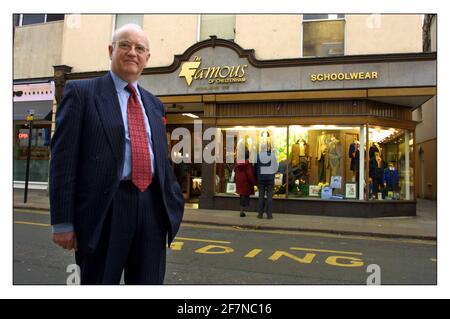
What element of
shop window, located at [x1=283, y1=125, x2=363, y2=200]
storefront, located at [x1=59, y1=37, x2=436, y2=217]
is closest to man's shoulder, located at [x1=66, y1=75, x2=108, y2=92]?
storefront, located at [x1=59, y1=37, x2=436, y2=217]

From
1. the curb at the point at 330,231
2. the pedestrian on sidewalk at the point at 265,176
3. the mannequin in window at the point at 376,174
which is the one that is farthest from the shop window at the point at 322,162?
the curb at the point at 330,231

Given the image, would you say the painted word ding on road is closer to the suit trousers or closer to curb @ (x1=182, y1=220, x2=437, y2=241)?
curb @ (x1=182, y1=220, x2=437, y2=241)

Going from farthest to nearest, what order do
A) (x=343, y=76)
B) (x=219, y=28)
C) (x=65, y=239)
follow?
(x=219, y=28), (x=343, y=76), (x=65, y=239)

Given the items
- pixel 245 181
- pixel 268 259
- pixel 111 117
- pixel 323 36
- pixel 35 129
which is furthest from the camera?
pixel 35 129

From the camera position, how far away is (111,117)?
215cm

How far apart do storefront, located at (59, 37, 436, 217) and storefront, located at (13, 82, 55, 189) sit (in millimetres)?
5202

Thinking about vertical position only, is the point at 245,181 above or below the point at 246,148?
below

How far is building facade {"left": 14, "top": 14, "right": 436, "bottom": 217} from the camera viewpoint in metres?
11.4

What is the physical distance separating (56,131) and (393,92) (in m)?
10.9

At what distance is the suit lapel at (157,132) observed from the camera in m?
2.28

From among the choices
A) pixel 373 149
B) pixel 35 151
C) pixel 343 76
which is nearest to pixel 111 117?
pixel 343 76

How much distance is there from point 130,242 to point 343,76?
10.5m

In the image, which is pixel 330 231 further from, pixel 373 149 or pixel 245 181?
Result: pixel 373 149
